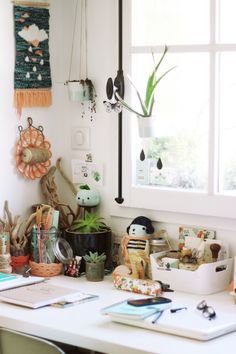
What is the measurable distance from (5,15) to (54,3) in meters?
0.30

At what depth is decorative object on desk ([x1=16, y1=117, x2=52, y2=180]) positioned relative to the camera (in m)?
3.34

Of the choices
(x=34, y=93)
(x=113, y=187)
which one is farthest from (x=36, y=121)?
(x=113, y=187)

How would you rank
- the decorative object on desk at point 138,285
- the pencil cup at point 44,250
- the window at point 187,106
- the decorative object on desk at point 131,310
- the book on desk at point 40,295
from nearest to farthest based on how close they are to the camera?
the decorative object on desk at point 131,310, the book on desk at point 40,295, the decorative object on desk at point 138,285, the window at point 187,106, the pencil cup at point 44,250

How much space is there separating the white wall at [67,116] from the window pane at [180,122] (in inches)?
5.8

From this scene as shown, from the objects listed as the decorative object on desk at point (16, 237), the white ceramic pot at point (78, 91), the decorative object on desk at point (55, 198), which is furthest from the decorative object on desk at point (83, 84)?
the decorative object on desk at point (16, 237)

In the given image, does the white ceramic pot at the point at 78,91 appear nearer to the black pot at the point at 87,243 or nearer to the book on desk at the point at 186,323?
the black pot at the point at 87,243

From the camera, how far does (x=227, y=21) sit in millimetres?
2945

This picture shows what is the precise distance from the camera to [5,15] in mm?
3246

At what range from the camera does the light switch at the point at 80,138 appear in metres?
3.44

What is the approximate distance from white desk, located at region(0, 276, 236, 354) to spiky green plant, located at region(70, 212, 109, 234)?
1.28ft

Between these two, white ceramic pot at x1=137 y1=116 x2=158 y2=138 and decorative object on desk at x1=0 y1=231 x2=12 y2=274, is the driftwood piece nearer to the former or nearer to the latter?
decorative object on desk at x1=0 y1=231 x2=12 y2=274

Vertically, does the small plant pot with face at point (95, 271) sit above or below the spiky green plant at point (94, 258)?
below

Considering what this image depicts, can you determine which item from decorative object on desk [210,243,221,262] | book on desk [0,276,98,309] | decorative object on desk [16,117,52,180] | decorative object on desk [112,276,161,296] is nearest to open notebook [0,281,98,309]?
book on desk [0,276,98,309]

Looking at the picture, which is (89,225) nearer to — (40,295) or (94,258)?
(94,258)
